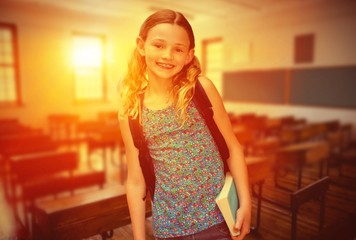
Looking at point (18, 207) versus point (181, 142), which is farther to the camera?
point (18, 207)

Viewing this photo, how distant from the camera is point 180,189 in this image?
950mm

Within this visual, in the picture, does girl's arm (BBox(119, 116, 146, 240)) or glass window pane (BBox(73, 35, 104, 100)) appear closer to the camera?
girl's arm (BBox(119, 116, 146, 240))

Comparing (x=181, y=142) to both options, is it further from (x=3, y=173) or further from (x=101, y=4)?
(x=101, y=4)

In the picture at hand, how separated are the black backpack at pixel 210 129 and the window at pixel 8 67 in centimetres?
782

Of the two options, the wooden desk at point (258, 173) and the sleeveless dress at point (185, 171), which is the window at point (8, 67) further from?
the sleeveless dress at point (185, 171)

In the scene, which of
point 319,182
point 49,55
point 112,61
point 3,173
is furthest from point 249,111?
point 319,182

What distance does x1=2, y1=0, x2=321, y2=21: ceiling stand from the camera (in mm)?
6969

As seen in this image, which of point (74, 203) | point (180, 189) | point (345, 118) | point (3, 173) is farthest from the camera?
point (345, 118)

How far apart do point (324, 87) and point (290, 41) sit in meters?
1.45

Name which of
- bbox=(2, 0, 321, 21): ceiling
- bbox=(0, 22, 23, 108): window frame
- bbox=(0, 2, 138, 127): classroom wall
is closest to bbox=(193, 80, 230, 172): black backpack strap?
bbox=(2, 0, 321, 21): ceiling

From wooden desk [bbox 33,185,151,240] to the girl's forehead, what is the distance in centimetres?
94

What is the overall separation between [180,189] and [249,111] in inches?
315

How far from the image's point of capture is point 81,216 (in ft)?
4.78

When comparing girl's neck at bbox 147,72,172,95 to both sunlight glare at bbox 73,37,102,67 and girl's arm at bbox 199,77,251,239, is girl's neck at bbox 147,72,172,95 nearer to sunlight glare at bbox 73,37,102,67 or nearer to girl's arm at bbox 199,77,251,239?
girl's arm at bbox 199,77,251,239
